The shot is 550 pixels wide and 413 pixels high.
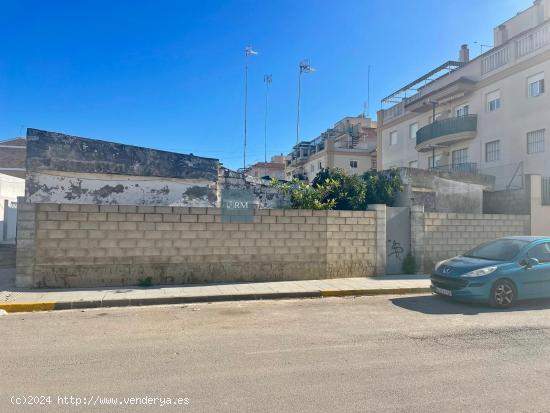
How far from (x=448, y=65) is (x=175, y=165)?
A: 24.4 meters

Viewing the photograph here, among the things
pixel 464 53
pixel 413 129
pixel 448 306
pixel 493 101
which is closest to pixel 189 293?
pixel 448 306

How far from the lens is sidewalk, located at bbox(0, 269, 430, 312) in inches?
328

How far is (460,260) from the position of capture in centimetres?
920

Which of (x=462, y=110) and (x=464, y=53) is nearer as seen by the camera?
(x=462, y=110)

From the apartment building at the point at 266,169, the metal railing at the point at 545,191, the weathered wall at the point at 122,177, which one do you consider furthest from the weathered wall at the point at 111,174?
the apartment building at the point at 266,169

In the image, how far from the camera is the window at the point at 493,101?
25053 mm

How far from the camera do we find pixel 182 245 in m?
10.4

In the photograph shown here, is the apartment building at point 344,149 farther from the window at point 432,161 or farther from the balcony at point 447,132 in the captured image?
the balcony at point 447,132

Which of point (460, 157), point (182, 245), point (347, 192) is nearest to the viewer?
point (182, 245)

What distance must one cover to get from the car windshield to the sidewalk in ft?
5.33

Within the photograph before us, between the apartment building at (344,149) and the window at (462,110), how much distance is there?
18361 mm

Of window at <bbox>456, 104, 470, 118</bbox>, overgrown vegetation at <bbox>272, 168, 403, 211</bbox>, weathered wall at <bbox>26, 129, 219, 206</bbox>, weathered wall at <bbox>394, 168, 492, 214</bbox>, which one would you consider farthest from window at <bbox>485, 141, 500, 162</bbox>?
weathered wall at <bbox>26, 129, 219, 206</bbox>

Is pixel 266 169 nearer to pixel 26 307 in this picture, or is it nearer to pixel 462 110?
pixel 462 110

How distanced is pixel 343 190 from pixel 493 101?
17.7 metres
